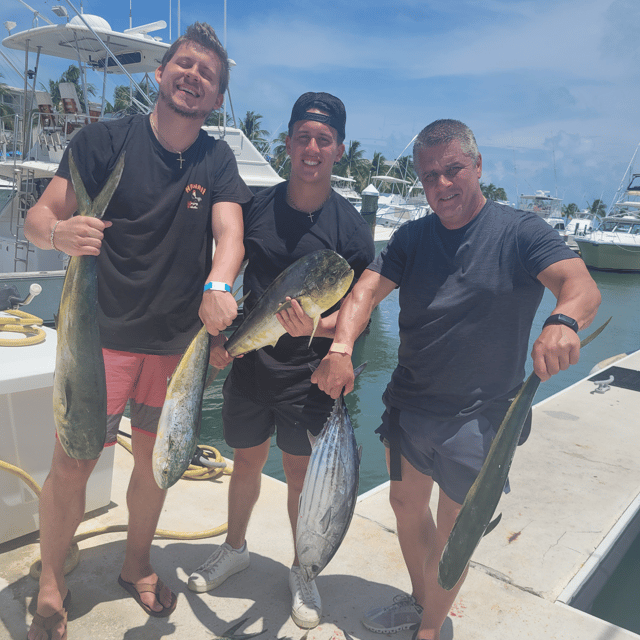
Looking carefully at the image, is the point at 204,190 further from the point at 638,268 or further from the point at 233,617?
the point at 638,268

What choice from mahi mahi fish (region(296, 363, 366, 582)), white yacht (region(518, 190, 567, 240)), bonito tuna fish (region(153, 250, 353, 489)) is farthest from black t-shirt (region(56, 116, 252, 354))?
white yacht (region(518, 190, 567, 240))

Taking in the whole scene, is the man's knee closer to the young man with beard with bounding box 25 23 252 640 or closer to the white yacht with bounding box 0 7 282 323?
the young man with beard with bounding box 25 23 252 640

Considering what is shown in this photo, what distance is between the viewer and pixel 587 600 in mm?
3156

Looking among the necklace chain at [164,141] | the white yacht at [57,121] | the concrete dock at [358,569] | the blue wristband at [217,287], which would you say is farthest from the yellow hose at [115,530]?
the white yacht at [57,121]

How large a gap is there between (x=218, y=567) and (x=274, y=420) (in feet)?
2.51

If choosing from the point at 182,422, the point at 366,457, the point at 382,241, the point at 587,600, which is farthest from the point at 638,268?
the point at 182,422

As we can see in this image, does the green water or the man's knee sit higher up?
the man's knee

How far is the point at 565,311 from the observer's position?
1536 mm

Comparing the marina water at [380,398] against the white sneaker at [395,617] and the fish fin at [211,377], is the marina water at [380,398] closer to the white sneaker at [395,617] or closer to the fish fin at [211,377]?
the white sneaker at [395,617]

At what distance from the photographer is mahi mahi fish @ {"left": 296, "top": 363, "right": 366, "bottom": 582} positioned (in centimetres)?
156

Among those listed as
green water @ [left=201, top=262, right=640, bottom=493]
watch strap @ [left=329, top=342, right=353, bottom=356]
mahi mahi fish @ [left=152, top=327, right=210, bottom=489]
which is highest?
watch strap @ [left=329, top=342, right=353, bottom=356]

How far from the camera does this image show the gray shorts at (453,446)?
6.39ft

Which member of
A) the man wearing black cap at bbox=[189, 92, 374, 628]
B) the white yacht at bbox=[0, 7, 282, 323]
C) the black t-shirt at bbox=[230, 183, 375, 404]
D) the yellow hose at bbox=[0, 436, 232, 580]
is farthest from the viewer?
the white yacht at bbox=[0, 7, 282, 323]

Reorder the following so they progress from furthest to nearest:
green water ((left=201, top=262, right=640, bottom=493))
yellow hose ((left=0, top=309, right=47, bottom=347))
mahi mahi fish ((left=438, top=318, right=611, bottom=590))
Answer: green water ((left=201, top=262, right=640, bottom=493)), yellow hose ((left=0, top=309, right=47, bottom=347)), mahi mahi fish ((left=438, top=318, right=611, bottom=590))
